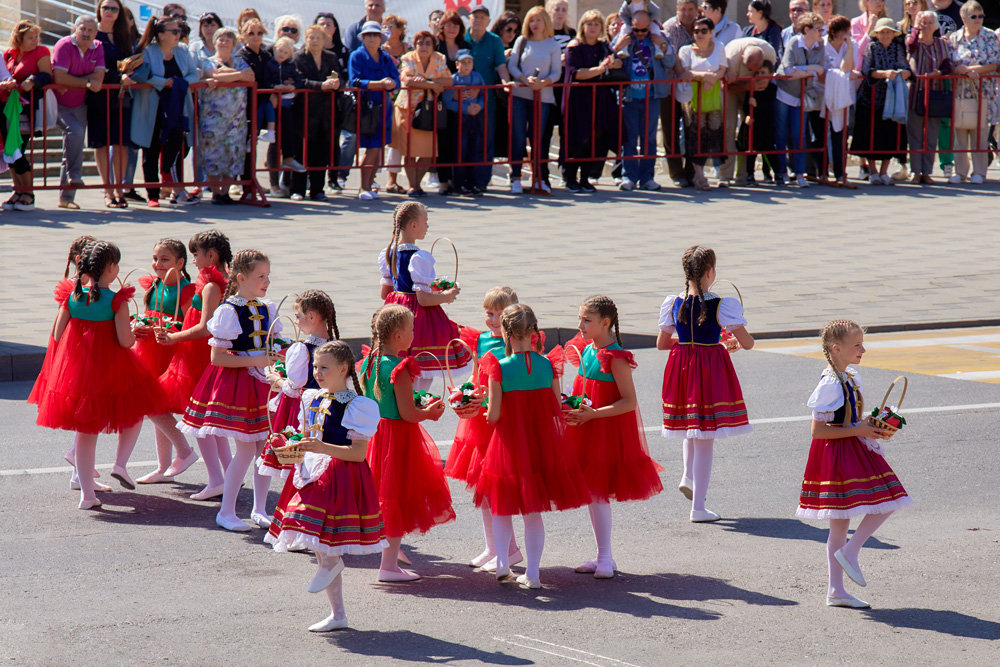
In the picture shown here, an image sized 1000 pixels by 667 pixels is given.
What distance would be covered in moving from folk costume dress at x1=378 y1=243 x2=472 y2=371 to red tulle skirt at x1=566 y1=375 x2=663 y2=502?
7.13 ft

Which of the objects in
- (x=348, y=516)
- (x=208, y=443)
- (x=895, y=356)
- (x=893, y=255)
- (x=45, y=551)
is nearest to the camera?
(x=348, y=516)

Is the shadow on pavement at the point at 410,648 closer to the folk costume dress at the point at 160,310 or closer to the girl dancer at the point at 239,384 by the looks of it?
the girl dancer at the point at 239,384

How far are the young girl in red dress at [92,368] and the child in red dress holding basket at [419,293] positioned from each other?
1781 mm

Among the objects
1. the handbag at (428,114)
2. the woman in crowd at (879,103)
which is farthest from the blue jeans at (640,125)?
the woman in crowd at (879,103)

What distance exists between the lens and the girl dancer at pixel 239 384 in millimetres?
7559

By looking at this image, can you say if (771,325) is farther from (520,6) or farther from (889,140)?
(520,6)

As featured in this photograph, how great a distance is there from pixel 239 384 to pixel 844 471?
3096 mm

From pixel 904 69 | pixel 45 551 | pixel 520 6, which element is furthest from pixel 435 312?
pixel 520 6

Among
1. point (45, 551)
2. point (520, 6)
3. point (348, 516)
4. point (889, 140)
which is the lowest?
point (45, 551)

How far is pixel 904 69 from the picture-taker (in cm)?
2031

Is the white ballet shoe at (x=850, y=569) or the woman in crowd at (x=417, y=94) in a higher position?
the woman in crowd at (x=417, y=94)

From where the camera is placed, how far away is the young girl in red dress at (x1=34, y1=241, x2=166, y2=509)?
25.9ft

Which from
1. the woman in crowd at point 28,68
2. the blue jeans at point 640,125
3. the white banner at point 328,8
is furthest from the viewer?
the white banner at point 328,8

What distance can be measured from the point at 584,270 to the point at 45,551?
8.51 m
